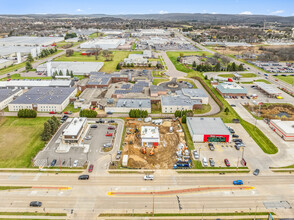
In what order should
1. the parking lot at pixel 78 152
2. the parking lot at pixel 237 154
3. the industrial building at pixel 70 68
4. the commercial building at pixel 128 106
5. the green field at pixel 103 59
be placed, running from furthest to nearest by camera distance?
1. the green field at pixel 103 59
2. the industrial building at pixel 70 68
3. the commercial building at pixel 128 106
4. the parking lot at pixel 78 152
5. the parking lot at pixel 237 154

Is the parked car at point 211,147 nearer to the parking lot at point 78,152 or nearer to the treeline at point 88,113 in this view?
the parking lot at point 78,152

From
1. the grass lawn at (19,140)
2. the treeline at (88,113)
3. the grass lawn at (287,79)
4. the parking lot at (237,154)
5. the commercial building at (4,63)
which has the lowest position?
the parking lot at (237,154)

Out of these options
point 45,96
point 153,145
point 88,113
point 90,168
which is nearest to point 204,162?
point 153,145

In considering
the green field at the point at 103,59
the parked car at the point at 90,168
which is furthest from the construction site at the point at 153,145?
the green field at the point at 103,59

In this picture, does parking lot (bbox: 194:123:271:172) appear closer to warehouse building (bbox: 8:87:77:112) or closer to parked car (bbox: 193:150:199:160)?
parked car (bbox: 193:150:199:160)

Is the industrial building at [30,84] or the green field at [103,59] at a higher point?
the green field at [103,59]

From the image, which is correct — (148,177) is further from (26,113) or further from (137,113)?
(26,113)

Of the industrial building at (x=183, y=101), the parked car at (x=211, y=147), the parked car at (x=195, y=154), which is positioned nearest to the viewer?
the parked car at (x=195, y=154)

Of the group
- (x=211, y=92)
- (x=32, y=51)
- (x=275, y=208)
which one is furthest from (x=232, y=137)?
(x=32, y=51)

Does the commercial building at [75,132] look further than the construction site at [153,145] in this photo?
Yes
